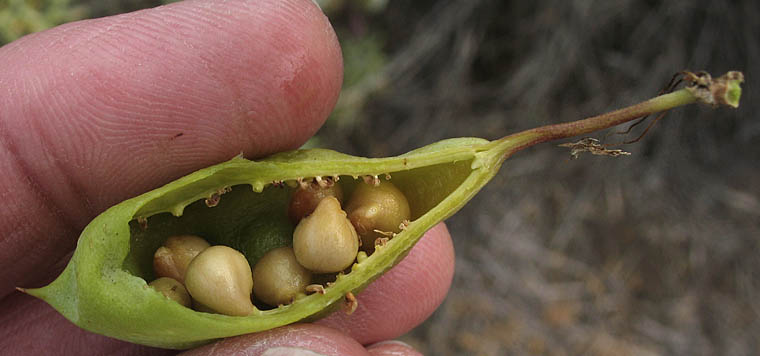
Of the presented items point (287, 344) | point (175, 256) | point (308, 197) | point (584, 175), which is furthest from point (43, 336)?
point (584, 175)

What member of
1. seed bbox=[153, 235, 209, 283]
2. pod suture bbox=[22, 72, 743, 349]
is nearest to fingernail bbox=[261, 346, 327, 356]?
pod suture bbox=[22, 72, 743, 349]

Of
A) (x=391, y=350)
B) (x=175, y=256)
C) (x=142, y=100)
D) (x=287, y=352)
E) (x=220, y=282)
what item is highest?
(x=142, y=100)

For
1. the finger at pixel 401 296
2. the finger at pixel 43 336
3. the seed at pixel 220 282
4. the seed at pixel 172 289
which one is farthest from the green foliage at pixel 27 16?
the finger at pixel 401 296

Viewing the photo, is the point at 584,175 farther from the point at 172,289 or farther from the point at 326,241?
the point at 172,289

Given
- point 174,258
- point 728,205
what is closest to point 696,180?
point 728,205

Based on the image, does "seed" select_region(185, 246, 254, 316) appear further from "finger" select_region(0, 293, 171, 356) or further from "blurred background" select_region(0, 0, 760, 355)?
"blurred background" select_region(0, 0, 760, 355)

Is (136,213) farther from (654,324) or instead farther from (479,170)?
(654,324)
